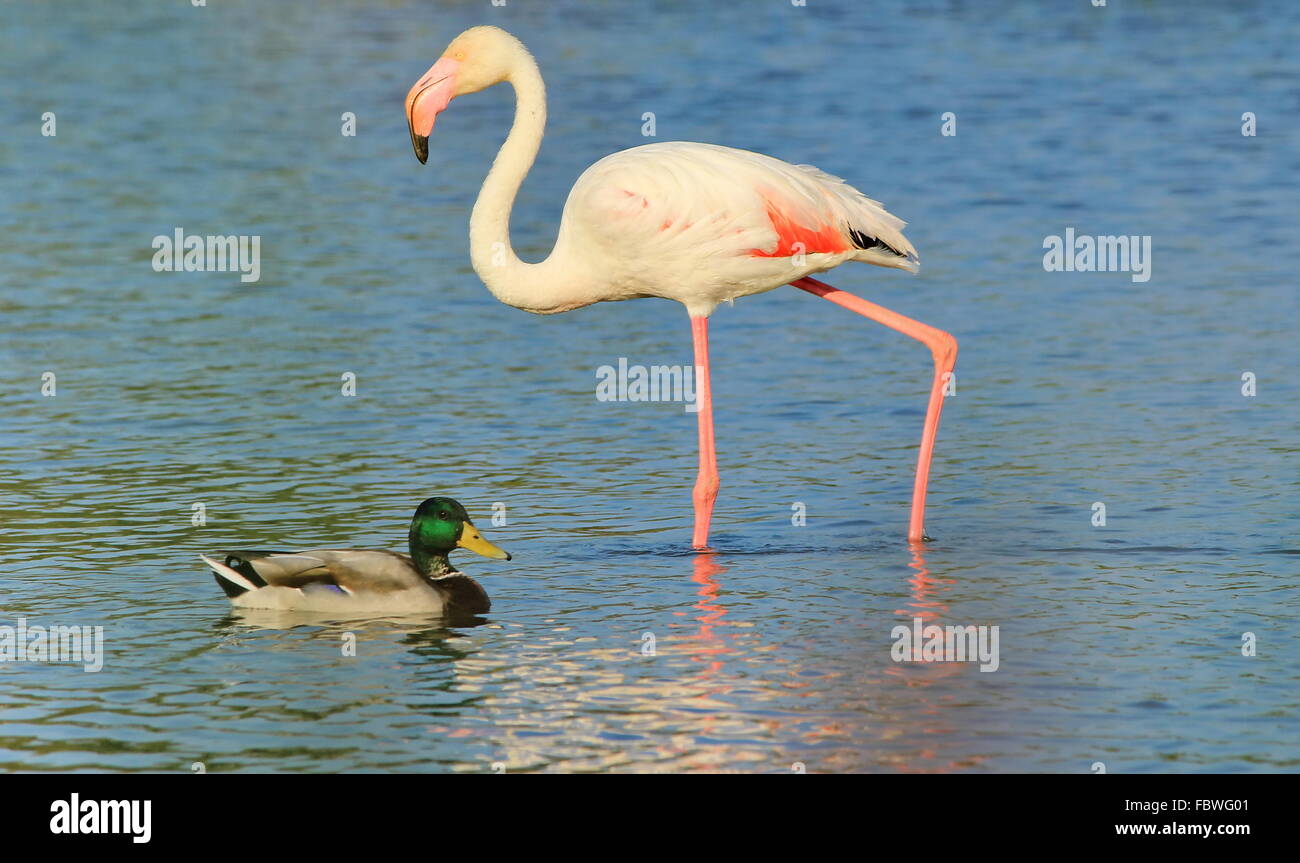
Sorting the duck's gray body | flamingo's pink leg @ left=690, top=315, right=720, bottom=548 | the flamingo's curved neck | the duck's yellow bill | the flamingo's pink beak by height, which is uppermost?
the flamingo's pink beak

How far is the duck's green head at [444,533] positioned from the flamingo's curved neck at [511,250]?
1237mm

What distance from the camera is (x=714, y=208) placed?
10.1 m

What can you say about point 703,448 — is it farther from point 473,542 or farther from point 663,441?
point 663,441

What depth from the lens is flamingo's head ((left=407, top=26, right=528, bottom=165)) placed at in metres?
10.2

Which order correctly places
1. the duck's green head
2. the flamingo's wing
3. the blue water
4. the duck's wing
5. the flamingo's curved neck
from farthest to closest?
the flamingo's curved neck
the flamingo's wing
the duck's green head
the duck's wing
the blue water

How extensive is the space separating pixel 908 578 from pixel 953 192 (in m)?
9.79

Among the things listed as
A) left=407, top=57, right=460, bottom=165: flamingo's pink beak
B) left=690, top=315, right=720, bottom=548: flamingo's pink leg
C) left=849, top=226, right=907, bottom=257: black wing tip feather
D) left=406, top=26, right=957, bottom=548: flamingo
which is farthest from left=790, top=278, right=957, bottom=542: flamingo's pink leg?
left=407, top=57, right=460, bottom=165: flamingo's pink beak

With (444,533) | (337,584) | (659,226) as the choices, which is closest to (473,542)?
(444,533)

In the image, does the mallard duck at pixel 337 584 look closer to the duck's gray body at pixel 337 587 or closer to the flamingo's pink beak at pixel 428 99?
the duck's gray body at pixel 337 587

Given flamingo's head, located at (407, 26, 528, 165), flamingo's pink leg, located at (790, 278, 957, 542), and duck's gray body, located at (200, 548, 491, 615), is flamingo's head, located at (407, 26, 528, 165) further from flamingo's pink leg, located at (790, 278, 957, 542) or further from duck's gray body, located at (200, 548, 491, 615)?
duck's gray body, located at (200, 548, 491, 615)

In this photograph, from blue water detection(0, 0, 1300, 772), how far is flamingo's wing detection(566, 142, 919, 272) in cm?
135

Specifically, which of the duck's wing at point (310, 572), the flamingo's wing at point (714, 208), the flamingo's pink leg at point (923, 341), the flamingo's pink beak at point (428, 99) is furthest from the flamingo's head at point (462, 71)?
the duck's wing at point (310, 572)

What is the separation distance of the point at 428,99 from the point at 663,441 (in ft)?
8.80
